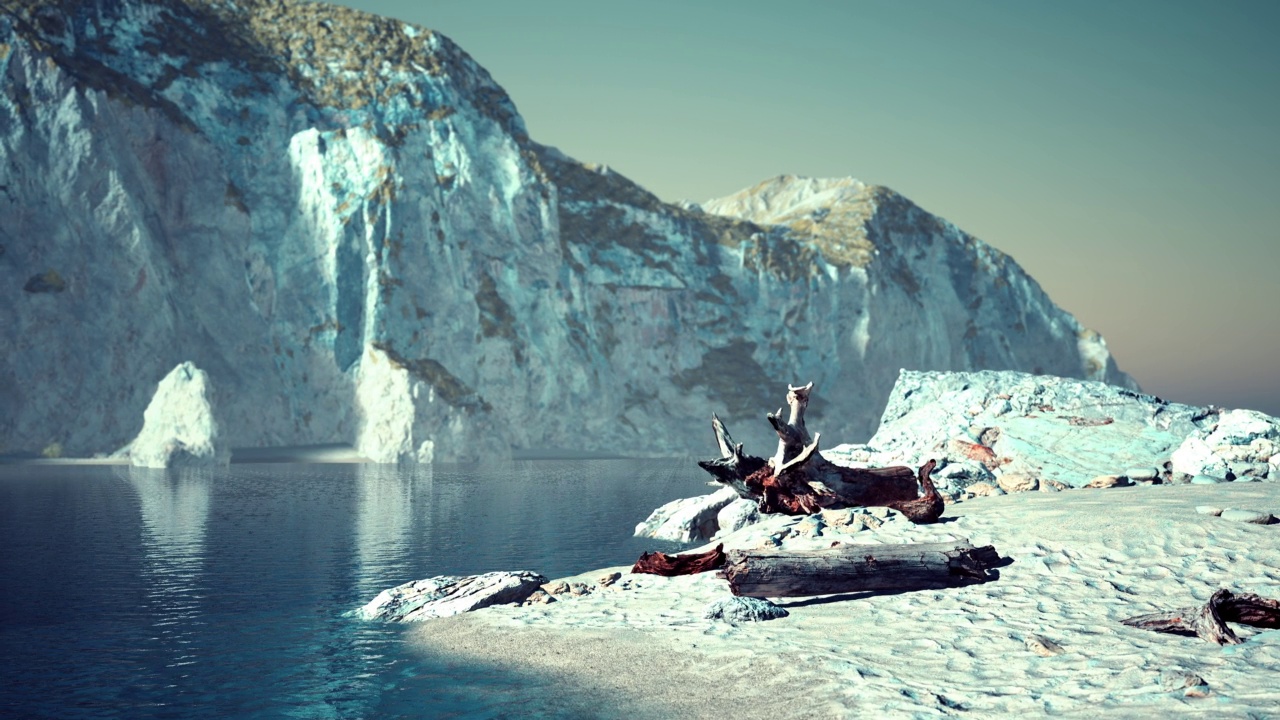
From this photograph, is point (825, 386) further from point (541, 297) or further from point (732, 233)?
point (541, 297)

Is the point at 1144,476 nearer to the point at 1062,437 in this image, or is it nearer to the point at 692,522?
the point at 1062,437

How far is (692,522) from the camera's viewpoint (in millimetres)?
32719

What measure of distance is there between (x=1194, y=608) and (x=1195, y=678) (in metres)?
2.93

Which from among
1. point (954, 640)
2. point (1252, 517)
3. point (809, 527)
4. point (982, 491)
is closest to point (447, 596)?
point (809, 527)

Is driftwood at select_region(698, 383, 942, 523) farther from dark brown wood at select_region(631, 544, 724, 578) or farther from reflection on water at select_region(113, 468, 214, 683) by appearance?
reflection on water at select_region(113, 468, 214, 683)

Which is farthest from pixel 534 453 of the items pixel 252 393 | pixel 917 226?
pixel 917 226

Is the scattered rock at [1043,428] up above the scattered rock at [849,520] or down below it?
above

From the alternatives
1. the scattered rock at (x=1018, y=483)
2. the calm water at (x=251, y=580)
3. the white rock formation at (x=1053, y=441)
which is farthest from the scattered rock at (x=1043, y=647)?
the scattered rock at (x=1018, y=483)

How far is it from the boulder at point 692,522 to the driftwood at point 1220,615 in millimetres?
19022

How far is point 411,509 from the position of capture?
43406mm

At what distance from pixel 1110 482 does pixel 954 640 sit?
16.1m

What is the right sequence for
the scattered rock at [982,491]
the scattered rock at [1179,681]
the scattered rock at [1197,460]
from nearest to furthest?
the scattered rock at [1179,681] → the scattered rock at [982,491] → the scattered rock at [1197,460]

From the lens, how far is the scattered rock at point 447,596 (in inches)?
760

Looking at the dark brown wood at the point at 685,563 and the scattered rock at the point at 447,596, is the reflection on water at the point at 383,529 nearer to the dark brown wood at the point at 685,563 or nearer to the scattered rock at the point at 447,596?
the scattered rock at the point at 447,596
